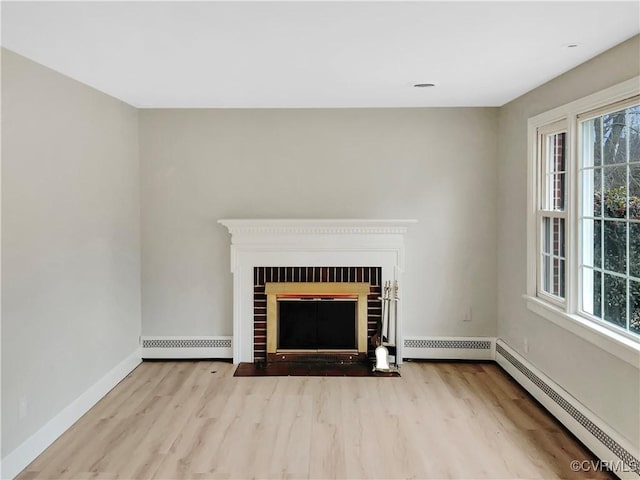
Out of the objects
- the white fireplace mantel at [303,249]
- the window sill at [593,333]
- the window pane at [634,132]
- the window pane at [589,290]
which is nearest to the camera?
the window sill at [593,333]

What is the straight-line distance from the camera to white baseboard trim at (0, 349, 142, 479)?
2.89 meters

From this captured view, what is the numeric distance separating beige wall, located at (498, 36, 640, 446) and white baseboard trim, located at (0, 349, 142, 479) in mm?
3436

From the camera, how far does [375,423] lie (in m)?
3.57

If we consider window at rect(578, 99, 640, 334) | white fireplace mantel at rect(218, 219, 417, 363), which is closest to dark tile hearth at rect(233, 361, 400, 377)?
white fireplace mantel at rect(218, 219, 417, 363)

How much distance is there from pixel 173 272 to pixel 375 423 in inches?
98.4

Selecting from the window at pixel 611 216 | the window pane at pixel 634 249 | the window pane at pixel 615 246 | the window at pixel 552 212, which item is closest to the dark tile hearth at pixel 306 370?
the window at pixel 552 212

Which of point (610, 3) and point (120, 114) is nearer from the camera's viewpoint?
point (610, 3)

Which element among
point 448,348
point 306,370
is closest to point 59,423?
point 306,370

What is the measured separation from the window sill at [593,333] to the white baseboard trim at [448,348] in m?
1.08

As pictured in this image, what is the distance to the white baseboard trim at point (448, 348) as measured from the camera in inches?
195

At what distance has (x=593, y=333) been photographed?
305cm

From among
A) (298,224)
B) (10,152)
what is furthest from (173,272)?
(10,152)

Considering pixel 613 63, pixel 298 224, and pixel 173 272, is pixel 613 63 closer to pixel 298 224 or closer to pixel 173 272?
pixel 298 224

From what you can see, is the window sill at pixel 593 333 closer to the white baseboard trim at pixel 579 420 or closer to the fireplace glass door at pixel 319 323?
the white baseboard trim at pixel 579 420
